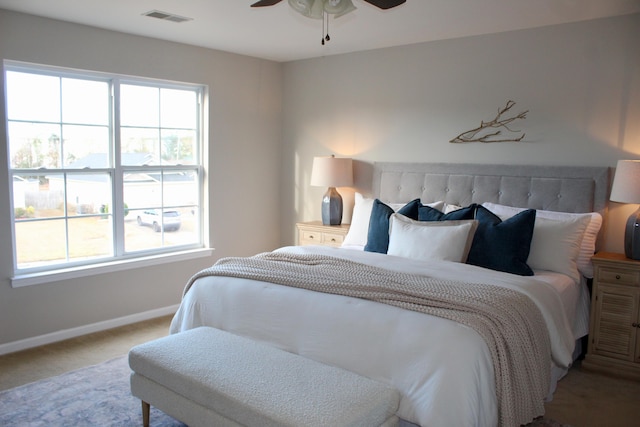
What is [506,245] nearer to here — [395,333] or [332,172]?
[395,333]

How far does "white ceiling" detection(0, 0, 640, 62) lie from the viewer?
359cm

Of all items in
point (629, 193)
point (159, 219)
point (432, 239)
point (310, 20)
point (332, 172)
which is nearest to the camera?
point (629, 193)

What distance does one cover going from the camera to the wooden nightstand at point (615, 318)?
11.6ft

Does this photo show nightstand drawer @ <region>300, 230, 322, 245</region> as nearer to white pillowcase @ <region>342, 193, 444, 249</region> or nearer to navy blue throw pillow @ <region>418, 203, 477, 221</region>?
→ white pillowcase @ <region>342, 193, 444, 249</region>

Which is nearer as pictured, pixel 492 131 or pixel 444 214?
pixel 444 214

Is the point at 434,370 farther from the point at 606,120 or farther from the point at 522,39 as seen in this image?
the point at 522,39

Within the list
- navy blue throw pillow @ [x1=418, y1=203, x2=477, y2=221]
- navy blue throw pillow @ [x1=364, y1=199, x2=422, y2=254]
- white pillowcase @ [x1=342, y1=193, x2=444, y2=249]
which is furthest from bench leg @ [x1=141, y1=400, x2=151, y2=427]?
navy blue throw pillow @ [x1=418, y1=203, x2=477, y2=221]

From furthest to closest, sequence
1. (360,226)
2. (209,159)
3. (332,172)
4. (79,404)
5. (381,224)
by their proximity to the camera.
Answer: (209,159), (332,172), (360,226), (381,224), (79,404)

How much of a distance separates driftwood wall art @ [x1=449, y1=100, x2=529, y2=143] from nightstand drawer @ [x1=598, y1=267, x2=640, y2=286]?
48.9 inches

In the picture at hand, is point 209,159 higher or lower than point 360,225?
higher

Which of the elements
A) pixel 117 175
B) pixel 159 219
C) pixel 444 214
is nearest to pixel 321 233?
pixel 444 214

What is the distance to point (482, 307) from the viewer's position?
2645 millimetres

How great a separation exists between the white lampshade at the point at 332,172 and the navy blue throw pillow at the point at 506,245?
1710mm

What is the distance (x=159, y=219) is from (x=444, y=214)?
2620 millimetres
